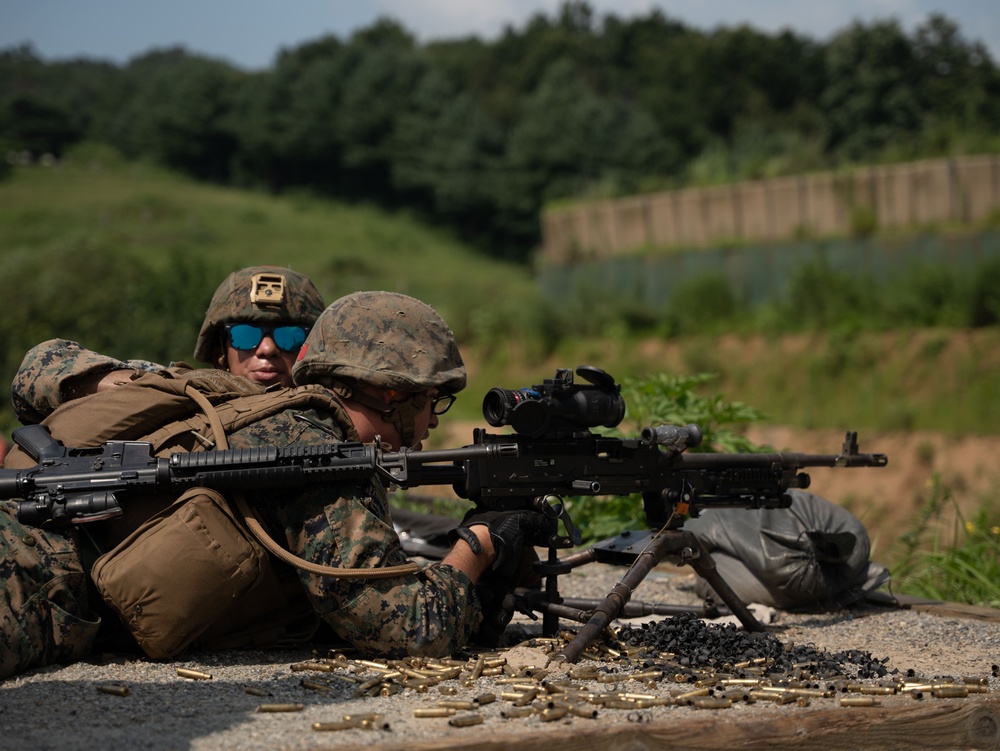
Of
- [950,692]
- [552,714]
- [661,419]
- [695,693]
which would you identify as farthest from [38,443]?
[661,419]

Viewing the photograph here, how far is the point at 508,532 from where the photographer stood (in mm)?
4629

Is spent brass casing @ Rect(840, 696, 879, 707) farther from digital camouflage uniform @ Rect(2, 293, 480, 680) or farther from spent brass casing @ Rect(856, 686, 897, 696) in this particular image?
digital camouflage uniform @ Rect(2, 293, 480, 680)

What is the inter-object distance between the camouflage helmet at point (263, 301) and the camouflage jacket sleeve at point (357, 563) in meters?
1.78

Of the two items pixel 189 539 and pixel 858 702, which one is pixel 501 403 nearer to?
pixel 189 539

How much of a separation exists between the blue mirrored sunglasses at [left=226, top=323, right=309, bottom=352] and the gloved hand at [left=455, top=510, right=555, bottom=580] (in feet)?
5.75

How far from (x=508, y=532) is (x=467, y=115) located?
201 ft

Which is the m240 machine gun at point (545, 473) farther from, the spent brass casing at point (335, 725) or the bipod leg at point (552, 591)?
the spent brass casing at point (335, 725)

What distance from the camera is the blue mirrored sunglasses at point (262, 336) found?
6082mm

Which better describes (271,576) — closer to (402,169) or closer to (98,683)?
(98,683)

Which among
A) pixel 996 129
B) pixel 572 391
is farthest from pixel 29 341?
pixel 996 129

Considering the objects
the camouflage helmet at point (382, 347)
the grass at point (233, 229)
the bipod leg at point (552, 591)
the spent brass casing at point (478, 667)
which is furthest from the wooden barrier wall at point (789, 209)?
the spent brass casing at point (478, 667)

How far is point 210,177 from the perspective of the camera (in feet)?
209

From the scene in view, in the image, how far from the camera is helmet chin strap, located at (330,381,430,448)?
4594mm

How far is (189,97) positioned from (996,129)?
50097 millimetres
